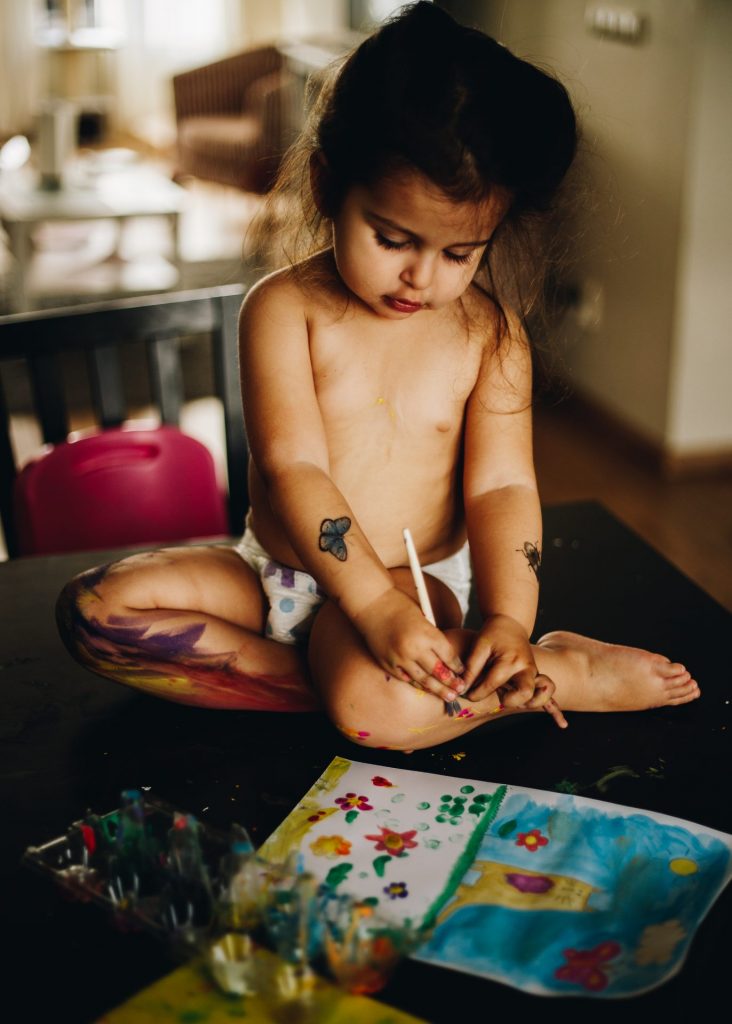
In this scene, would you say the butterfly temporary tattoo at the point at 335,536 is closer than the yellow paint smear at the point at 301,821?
No

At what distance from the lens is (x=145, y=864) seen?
69cm

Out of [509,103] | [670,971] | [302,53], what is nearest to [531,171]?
[509,103]

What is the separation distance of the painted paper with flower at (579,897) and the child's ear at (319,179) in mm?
502

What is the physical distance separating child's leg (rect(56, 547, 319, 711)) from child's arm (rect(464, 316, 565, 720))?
184mm

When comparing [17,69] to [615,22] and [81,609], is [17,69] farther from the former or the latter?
[81,609]

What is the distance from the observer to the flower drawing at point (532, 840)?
74cm

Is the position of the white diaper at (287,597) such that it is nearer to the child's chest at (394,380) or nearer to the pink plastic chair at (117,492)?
the child's chest at (394,380)

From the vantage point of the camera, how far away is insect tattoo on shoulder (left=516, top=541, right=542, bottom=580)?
982 millimetres

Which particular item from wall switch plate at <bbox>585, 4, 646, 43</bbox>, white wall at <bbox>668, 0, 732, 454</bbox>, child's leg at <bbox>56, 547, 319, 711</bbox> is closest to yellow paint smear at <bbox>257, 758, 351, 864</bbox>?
child's leg at <bbox>56, 547, 319, 711</bbox>

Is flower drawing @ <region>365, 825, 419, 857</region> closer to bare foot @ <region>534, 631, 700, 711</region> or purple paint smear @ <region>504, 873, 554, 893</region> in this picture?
purple paint smear @ <region>504, 873, 554, 893</region>

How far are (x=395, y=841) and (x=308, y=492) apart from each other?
328mm

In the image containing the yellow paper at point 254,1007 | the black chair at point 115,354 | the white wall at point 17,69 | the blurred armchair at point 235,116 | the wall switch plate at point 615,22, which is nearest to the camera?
the yellow paper at point 254,1007

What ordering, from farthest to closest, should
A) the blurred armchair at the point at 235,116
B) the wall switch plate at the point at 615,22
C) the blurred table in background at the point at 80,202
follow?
1. the blurred armchair at the point at 235,116
2. the blurred table in background at the point at 80,202
3. the wall switch plate at the point at 615,22

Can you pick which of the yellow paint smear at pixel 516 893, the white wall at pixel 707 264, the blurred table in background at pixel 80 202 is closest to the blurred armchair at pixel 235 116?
the blurred table in background at pixel 80 202
